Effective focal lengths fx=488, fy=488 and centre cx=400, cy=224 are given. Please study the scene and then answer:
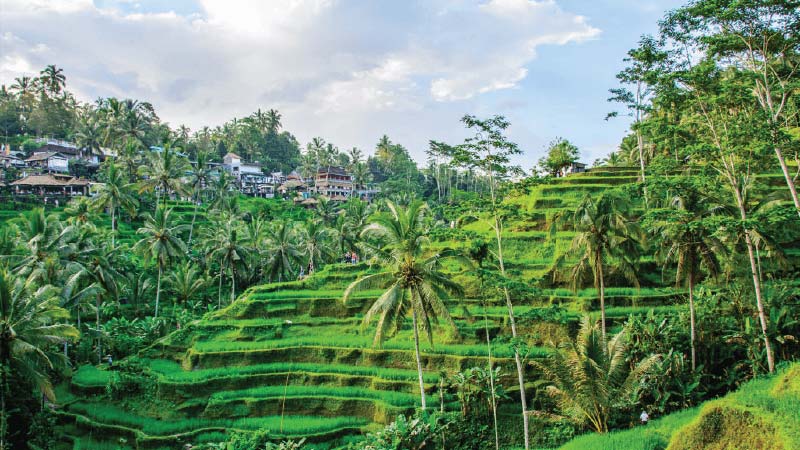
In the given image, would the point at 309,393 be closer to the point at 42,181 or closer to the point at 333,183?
the point at 42,181

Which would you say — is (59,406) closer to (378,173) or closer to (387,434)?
(387,434)

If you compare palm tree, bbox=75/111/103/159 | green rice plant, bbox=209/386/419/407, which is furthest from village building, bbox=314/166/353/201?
green rice plant, bbox=209/386/419/407

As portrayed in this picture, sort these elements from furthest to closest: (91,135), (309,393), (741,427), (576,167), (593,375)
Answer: (91,135) → (576,167) → (309,393) → (593,375) → (741,427)

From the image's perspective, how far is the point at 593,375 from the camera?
16844 mm

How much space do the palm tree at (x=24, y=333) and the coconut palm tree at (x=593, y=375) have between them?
759 inches

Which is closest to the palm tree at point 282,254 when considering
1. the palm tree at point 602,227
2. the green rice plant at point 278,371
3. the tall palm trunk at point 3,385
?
the green rice plant at point 278,371

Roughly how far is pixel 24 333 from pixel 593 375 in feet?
71.1

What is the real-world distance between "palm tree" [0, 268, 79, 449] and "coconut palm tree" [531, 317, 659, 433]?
1929 cm

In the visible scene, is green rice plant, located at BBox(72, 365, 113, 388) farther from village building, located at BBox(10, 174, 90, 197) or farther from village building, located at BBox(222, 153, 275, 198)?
village building, located at BBox(222, 153, 275, 198)

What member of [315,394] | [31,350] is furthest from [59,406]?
[315,394]

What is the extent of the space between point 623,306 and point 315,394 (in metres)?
16.4

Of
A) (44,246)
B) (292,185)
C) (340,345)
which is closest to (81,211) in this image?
(44,246)

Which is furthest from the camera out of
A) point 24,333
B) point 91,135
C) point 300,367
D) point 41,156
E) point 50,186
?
point 91,135

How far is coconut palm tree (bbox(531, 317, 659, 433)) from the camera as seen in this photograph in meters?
16.9
